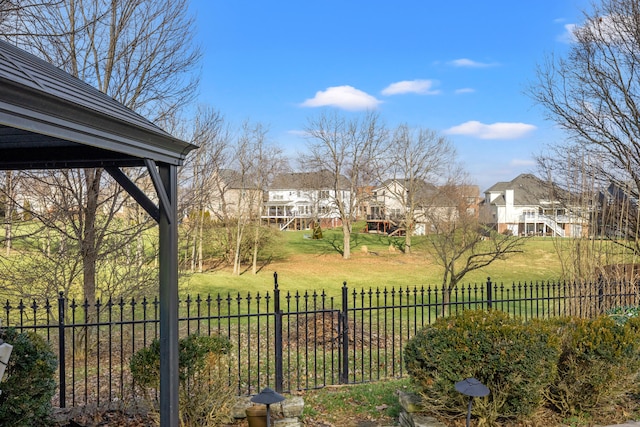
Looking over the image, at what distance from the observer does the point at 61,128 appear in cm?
289

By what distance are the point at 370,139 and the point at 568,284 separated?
2651 centimetres

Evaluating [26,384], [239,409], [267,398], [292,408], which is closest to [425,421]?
[292,408]

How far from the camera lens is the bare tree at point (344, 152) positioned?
→ 34.4 m

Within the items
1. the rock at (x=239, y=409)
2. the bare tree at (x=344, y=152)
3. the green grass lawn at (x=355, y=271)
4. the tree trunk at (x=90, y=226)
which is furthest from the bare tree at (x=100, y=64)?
the bare tree at (x=344, y=152)

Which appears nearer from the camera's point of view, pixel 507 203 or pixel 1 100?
pixel 1 100

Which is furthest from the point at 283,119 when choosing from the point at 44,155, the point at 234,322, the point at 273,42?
the point at 44,155

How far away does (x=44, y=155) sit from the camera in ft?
15.1

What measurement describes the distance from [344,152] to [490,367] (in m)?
30.7

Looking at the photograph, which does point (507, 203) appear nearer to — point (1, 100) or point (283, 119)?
point (283, 119)

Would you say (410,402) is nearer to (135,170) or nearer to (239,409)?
(239,409)

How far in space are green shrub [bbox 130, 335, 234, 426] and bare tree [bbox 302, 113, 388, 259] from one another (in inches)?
1146

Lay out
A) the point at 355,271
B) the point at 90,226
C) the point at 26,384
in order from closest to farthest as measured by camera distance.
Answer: the point at 26,384 < the point at 90,226 < the point at 355,271

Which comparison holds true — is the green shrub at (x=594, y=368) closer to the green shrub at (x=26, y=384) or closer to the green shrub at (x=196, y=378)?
the green shrub at (x=196, y=378)

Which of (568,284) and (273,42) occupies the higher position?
(273,42)
